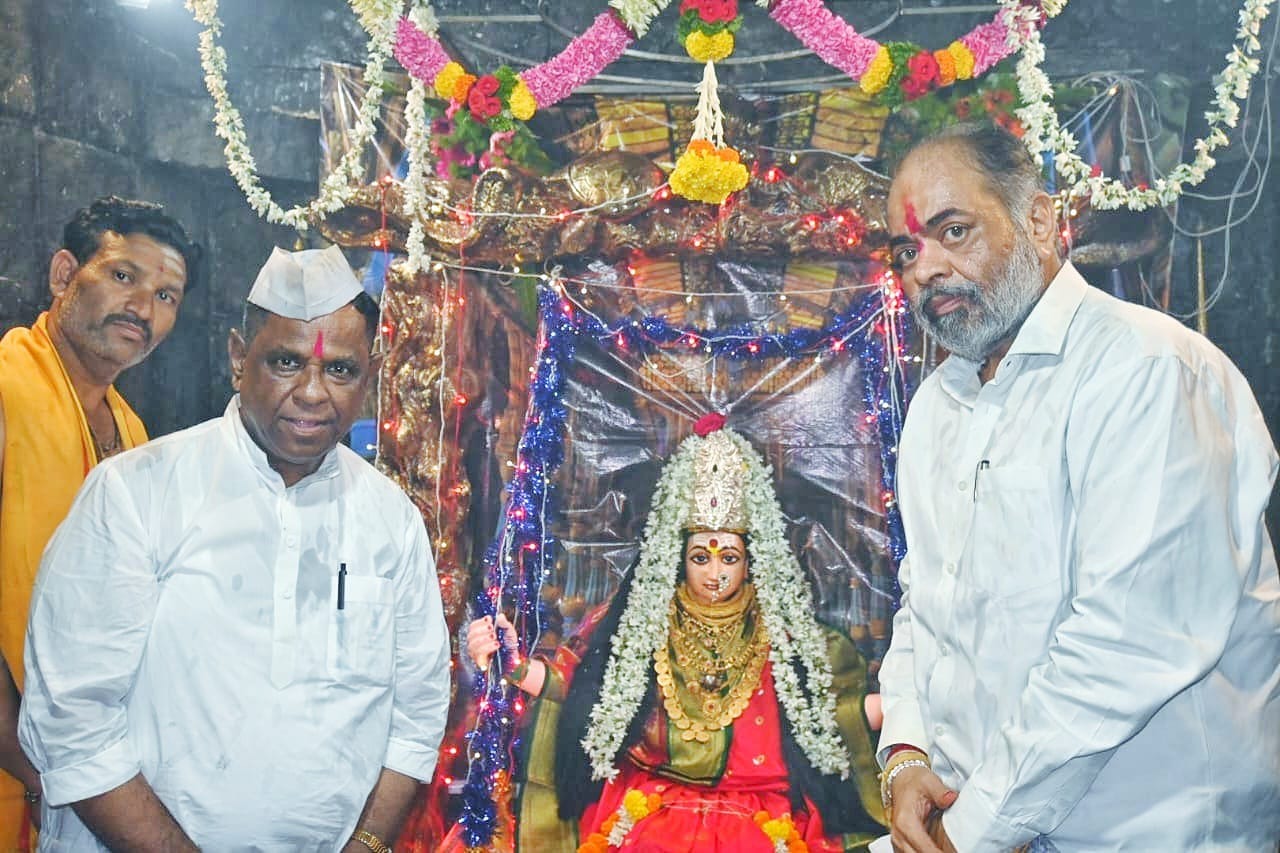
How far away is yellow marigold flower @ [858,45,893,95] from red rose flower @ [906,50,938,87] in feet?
0.25

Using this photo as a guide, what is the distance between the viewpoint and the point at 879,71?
14.1 feet

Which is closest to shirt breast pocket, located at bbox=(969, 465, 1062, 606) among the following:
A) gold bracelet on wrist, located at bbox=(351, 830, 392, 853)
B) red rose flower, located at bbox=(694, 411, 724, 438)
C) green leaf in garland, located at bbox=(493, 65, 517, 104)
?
gold bracelet on wrist, located at bbox=(351, 830, 392, 853)

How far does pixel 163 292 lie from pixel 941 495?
2.61m

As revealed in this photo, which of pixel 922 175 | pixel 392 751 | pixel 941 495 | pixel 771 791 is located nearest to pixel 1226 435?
pixel 941 495

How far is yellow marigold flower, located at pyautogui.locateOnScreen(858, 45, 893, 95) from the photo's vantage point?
4305 mm

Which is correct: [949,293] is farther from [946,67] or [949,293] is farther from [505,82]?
[505,82]

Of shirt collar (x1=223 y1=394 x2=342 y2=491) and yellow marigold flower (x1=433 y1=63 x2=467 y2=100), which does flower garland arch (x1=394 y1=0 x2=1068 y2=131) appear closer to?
yellow marigold flower (x1=433 y1=63 x2=467 y2=100)

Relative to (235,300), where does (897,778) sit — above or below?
below

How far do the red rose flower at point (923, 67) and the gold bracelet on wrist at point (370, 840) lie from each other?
131 inches

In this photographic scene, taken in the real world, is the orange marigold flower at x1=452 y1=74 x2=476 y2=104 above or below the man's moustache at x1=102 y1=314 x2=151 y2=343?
above

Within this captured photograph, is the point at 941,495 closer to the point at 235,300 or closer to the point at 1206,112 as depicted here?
the point at 1206,112

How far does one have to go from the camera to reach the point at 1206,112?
4.46 metres

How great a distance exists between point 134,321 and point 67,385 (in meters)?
0.30

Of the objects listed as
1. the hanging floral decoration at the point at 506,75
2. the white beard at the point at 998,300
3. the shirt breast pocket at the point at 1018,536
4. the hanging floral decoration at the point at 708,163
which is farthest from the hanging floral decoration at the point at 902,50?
the shirt breast pocket at the point at 1018,536
